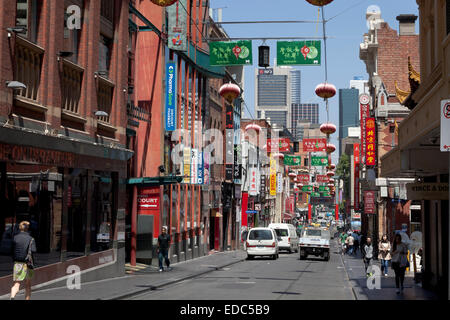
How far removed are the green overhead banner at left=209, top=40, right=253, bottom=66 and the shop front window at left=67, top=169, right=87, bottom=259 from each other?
8013 mm

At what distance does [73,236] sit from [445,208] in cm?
1122

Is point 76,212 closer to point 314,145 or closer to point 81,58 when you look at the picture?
point 81,58

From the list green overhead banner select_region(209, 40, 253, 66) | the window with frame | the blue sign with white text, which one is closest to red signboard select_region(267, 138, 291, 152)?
the blue sign with white text

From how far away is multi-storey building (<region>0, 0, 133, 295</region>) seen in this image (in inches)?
642

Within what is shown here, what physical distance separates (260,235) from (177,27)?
13337 mm

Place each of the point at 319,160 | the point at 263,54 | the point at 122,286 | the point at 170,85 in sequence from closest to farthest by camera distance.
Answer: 1. the point at 122,286
2. the point at 263,54
3. the point at 170,85
4. the point at 319,160

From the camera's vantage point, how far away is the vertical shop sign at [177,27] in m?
32.1

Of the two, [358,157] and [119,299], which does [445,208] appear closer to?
[119,299]

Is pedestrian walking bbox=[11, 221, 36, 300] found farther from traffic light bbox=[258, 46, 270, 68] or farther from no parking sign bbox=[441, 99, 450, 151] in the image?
traffic light bbox=[258, 46, 270, 68]

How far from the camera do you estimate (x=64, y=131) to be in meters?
19.8

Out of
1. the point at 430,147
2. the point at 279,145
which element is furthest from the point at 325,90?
the point at 279,145

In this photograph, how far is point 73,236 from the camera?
20.6 m
